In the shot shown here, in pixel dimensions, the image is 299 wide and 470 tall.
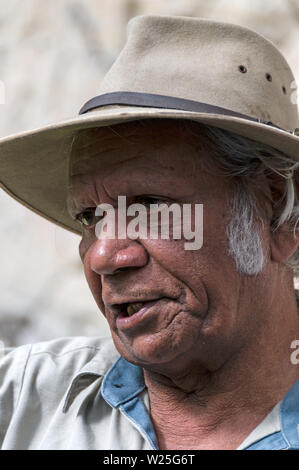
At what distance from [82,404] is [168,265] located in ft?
1.79

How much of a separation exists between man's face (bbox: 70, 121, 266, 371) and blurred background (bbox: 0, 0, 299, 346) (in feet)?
7.29

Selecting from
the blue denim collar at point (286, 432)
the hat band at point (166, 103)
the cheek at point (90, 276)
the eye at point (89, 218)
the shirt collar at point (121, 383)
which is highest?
the hat band at point (166, 103)

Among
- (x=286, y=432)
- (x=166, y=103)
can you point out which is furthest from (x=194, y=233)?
(x=286, y=432)

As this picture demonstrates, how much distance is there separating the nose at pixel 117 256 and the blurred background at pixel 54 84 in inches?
89.1

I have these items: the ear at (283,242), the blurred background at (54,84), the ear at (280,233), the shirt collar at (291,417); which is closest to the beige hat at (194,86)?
the ear at (280,233)

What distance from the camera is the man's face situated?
1.57m

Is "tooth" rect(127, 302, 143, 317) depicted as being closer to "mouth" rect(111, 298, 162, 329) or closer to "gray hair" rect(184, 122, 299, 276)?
"mouth" rect(111, 298, 162, 329)

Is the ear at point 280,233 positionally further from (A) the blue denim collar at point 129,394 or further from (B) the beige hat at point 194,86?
(A) the blue denim collar at point 129,394

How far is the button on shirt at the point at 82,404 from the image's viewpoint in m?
1.63

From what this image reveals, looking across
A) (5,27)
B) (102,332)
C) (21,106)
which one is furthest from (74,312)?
(5,27)

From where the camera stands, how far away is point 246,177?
168 centimetres

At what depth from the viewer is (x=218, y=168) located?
163 cm

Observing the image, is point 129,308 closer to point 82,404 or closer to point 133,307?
point 133,307
